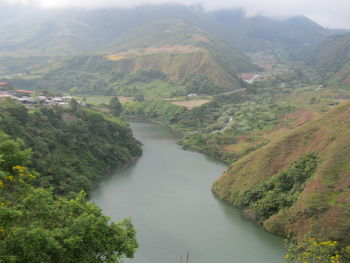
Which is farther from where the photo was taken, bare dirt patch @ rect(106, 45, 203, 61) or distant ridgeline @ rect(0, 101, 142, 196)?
bare dirt patch @ rect(106, 45, 203, 61)

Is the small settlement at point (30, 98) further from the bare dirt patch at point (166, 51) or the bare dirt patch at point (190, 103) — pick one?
the bare dirt patch at point (166, 51)

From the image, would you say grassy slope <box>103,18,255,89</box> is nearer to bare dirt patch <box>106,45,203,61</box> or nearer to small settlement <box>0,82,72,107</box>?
bare dirt patch <box>106,45,203,61</box>

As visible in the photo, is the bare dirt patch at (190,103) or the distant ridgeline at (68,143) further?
the bare dirt patch at (190,103)

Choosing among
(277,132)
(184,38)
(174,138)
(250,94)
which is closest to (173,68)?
(250,94)

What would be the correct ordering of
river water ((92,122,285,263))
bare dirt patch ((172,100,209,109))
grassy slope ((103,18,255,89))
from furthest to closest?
grassy slope ((103,18,255,89)), bare dirt patch ((172,100,209,109)), river water ((92,122,285,263))

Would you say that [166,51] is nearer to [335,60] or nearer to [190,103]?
[190,103]

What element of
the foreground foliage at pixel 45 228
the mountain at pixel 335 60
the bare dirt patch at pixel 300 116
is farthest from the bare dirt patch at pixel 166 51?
the foreground foliage at pixel 45 228

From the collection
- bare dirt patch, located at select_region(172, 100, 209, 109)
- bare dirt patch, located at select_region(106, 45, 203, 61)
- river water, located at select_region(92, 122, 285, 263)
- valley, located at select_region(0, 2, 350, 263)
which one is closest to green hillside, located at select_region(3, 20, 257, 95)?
bare dirt patch, located at select_region(106, 45, 203, 61)
